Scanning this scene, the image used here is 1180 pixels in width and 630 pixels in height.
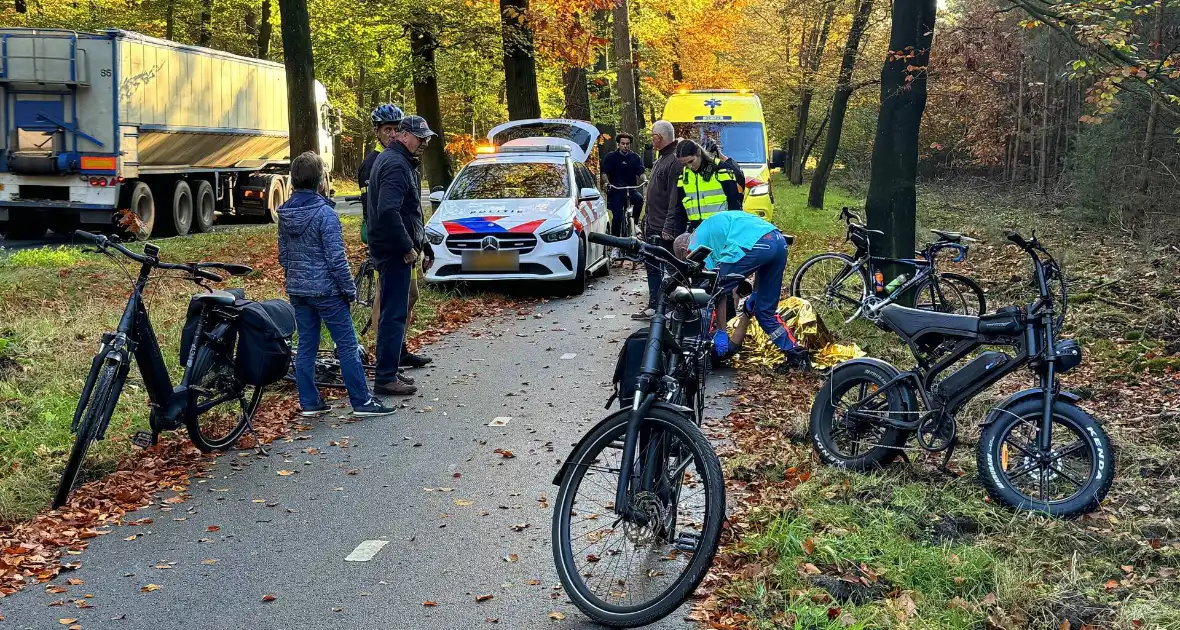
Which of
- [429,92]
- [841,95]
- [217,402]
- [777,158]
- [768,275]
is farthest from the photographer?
[841,95]

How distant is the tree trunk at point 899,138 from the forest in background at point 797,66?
1.02 ft

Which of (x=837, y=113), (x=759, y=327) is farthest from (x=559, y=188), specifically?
(x=837, y=113)

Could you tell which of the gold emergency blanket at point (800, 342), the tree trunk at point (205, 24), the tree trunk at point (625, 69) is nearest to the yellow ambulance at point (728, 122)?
the tree trunk at point (625, 69)

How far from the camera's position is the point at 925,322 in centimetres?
628

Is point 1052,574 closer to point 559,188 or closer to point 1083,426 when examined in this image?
point 1083,426

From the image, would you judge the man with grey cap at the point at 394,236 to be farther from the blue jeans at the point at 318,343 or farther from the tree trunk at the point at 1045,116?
the tree trunk at the point at 1045,116

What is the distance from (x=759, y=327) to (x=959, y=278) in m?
2.88

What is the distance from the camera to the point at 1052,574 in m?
4.88

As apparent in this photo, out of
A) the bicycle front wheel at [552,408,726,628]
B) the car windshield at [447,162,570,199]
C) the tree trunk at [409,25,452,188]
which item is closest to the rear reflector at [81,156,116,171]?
the tree trunk at [409,25,452,188]

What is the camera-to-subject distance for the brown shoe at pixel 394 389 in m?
Answer: 8.75

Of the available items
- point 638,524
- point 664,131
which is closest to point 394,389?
point 664,131

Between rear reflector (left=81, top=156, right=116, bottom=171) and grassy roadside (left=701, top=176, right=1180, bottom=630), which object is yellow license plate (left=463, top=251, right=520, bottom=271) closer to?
grassy roadside (left=701, top=176, right=1180, bottom=630)

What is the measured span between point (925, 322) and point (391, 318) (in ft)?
13.9

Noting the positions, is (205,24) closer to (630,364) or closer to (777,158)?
(777,158)
